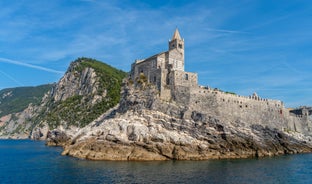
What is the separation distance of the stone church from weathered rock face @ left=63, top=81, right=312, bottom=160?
275cm

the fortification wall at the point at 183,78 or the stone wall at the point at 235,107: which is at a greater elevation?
the fortification wall at the point at 183,78

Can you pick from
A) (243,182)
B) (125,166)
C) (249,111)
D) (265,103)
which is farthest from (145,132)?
(265,103)

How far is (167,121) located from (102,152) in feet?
42.6

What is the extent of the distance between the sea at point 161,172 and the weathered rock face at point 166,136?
3637mm

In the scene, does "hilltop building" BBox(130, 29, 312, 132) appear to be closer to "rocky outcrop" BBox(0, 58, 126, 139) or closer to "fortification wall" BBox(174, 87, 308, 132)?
"fortification wall" BBox(174, 87, 308, 132)

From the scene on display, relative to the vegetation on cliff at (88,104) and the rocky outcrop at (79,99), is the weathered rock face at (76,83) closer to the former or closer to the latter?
the rocky outcrop at (79,99)

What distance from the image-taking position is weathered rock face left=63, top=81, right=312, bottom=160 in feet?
184

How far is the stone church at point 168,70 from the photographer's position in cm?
6525

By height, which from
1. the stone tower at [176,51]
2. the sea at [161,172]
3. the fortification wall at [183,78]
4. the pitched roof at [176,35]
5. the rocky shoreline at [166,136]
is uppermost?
the pitched roof at [176,35]

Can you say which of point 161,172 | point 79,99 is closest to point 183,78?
point 161,172

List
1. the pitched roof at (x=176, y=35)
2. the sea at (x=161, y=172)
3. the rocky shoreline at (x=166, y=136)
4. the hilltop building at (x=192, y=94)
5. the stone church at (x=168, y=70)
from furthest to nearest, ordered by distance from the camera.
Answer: the pitched roof at (x=176, y=35)
the stone church at (x=168, y=70)
the hilltop building at (x=192, y=94)
the rocky shoreline at (x=166, y=136)
the sea at (x=161, y=172)

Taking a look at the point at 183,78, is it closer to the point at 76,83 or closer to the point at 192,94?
the point at 192,94

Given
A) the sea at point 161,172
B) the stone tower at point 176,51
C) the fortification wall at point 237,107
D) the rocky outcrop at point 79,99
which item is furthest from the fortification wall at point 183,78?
the rocky outcrop at point 79,99

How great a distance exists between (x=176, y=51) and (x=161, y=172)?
1357 inches
